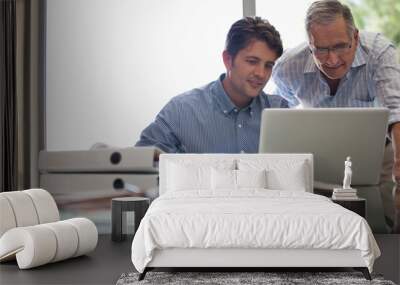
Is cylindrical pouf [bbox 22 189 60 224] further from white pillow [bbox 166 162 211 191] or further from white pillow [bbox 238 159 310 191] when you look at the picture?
white pillow [bbox 238 159 310 191]

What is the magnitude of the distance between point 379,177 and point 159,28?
2.65 m

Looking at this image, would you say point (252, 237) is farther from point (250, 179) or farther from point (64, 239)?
point (250, 179)

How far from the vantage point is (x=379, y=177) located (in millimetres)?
6500

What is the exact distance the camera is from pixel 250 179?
5.85 meters

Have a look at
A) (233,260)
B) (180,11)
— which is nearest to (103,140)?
(180,11)

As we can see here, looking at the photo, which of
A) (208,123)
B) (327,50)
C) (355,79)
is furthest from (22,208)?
(355,79)

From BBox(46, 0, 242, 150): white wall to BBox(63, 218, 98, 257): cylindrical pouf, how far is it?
161 cm

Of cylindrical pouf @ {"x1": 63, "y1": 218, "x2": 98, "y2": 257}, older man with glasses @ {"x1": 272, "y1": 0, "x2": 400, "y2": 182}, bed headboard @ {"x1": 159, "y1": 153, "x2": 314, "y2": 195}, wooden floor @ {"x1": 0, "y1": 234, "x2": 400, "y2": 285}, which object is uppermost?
older man with glasses @ {"x1": 272, "y1": 0, "x2": 400, "y2": 182}

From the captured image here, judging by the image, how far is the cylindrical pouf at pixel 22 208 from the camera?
498 cm

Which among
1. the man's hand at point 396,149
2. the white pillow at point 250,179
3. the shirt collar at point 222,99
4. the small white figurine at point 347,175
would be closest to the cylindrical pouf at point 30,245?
the white pillow at point 250,179

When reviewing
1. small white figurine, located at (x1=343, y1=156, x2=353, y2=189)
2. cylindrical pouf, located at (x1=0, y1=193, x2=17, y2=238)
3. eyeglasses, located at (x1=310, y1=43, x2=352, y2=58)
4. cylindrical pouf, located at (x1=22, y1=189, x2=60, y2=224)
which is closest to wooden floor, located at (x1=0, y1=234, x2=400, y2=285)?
cylindrical pouf, located at (x1=0, y1=193, x2=17, y2=238)

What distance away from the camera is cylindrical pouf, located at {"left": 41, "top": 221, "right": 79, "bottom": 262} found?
4840 mm

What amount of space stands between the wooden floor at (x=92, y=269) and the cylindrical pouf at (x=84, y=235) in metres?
0.09

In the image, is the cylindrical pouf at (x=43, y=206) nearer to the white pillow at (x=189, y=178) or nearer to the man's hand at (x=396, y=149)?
the white pillow at (x=189, y=178)
